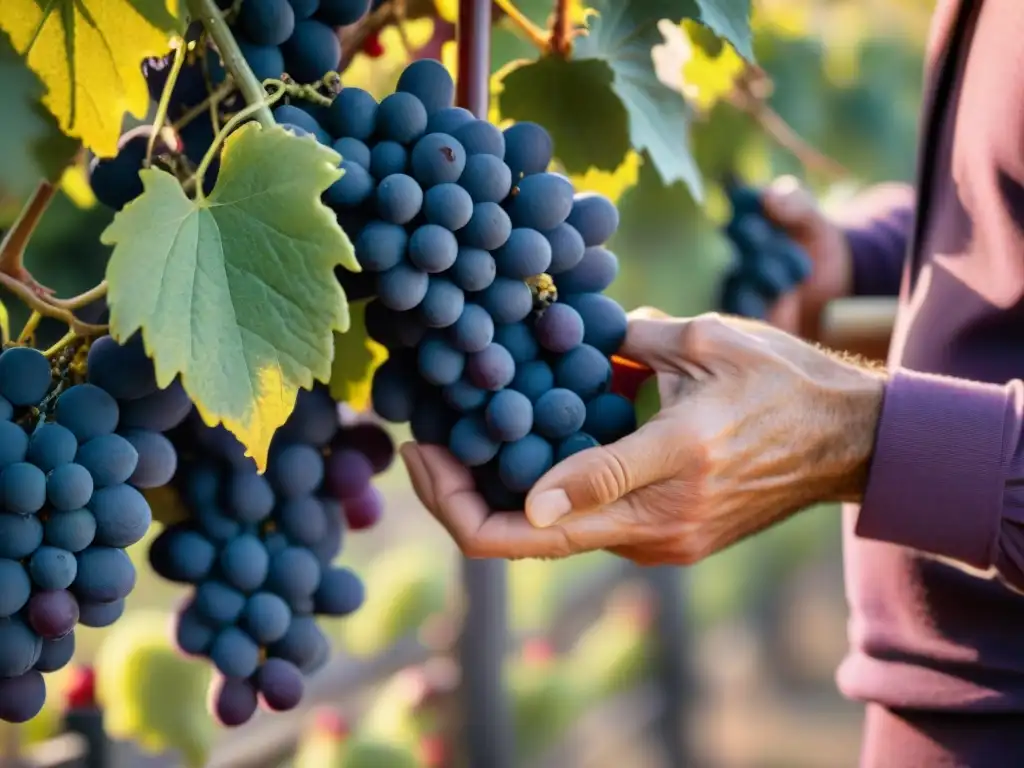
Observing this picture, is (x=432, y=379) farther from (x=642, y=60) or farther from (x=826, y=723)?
(x=826, y=723)

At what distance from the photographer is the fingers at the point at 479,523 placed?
1.85 feet

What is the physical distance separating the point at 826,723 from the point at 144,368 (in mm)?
2951

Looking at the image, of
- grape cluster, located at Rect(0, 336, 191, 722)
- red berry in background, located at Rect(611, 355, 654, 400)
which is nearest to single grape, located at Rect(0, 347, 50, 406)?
grape cluster, located at Rect(0, 336, 191, 722)

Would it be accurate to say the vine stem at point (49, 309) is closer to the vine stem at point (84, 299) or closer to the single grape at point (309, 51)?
the vine stem at point (84, 299)

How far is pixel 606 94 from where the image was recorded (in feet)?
2.16

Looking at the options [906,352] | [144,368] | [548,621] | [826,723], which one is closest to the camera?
[144,368]

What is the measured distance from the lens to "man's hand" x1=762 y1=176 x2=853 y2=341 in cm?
114

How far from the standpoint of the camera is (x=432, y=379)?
52 cm

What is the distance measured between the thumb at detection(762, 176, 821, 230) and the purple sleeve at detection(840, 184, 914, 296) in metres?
0.11

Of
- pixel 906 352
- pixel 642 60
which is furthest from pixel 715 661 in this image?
pixel 642 60

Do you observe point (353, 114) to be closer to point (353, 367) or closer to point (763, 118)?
point (353, 367)

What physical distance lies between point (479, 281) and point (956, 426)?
325mm

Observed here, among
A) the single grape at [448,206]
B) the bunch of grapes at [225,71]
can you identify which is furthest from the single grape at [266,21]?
the single grape at [448,206]

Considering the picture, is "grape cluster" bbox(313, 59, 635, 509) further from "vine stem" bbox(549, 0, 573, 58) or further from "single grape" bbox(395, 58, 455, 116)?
"vine stem" bbox(549, 0, 573, 58)
